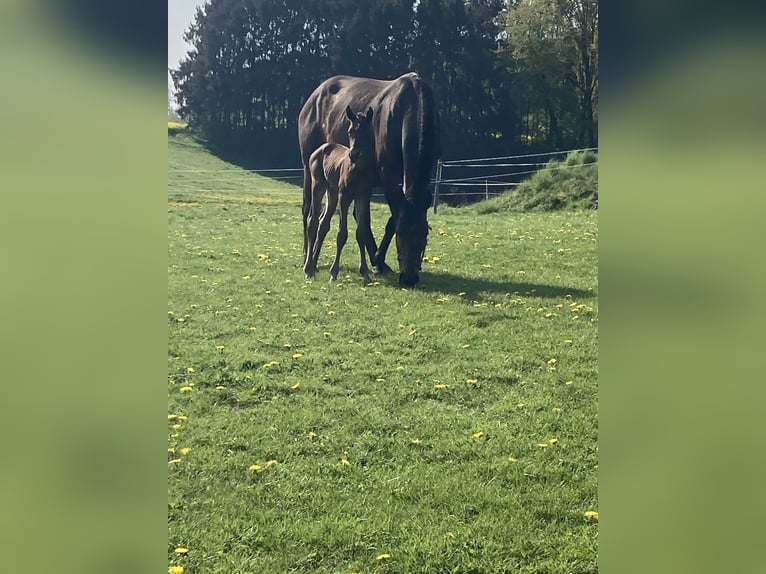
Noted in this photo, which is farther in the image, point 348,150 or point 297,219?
point 297,219

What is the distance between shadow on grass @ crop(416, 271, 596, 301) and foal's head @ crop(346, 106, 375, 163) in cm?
122

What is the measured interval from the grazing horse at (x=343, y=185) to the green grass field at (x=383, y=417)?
305mm

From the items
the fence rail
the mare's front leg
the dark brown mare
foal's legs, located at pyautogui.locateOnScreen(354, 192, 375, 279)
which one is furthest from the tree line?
foal's legs, located at pyautogui.locateOnScreen(354, 192, 375, 279)

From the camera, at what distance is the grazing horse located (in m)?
5.88

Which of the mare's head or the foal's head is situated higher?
the foal's head

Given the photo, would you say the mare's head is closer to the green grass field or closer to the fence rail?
the green grass field

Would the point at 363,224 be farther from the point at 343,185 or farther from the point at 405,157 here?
the point at 405,157

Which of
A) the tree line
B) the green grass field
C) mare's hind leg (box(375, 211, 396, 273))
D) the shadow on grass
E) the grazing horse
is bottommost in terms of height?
the green grass field

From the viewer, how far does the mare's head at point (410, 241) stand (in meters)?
5.89

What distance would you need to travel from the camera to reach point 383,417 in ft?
11.0
